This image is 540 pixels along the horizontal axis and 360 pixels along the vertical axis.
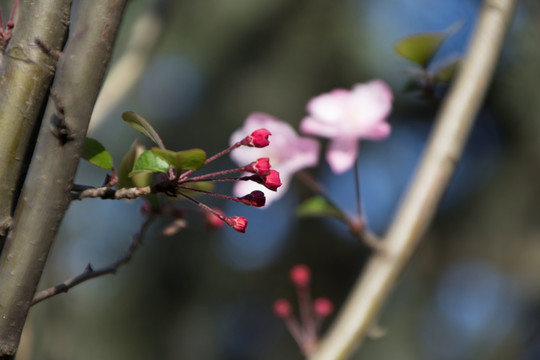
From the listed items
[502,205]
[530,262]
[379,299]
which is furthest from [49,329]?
[502,205]

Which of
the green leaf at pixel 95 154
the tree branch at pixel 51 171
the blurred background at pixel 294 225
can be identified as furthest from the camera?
the blurred background at pixel 294 225

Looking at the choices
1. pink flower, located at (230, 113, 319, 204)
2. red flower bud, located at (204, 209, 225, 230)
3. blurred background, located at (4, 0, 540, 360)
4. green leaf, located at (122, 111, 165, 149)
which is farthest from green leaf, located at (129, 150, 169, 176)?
blurred background, located at (4, 0, 540, 360)

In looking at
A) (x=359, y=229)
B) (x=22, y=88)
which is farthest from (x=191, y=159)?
(x=359, y=229)

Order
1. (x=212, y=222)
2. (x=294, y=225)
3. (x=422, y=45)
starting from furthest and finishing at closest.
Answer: (x=294, y=225) < (x=422, y=45) < (x=212, y=222)

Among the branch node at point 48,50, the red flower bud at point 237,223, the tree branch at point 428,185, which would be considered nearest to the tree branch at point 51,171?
the branch node at point 48,50

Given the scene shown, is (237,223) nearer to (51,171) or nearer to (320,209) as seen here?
(51,171)

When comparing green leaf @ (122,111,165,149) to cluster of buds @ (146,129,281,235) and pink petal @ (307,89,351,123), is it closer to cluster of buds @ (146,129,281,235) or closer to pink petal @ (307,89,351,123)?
cluster of buds @ (146,129,281,235)

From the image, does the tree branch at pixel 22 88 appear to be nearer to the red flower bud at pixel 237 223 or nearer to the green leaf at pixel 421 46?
the red flower bud at pixel 237 223
